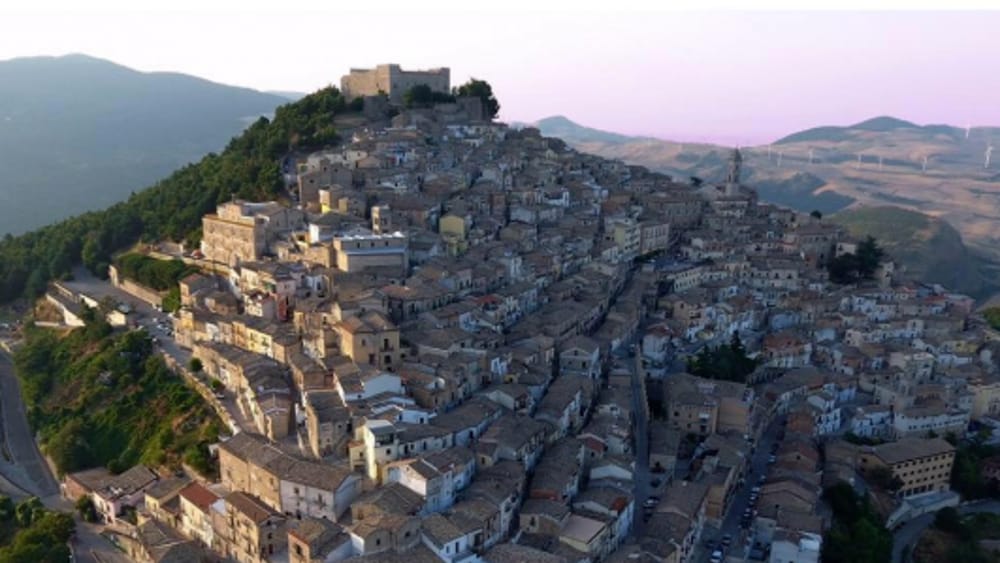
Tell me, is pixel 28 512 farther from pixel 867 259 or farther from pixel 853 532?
pixel 867 259

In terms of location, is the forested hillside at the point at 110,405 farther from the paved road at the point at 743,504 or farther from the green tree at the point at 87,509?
the paved road at the point at 743,504

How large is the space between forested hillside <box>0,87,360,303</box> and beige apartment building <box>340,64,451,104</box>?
20.3ft

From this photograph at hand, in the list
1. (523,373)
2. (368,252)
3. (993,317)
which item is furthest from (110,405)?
(993,317)

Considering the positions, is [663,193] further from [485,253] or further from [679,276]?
[485,253]

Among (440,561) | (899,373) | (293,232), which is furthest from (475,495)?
(899,373)

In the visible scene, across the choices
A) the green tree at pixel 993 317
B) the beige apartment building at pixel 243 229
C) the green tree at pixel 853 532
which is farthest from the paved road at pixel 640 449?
the green tree at pixel 993 317

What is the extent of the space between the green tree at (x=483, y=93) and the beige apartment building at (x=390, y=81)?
3.72 feet

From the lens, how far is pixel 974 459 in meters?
29.6

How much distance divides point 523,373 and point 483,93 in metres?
34.2

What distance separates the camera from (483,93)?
5594cm

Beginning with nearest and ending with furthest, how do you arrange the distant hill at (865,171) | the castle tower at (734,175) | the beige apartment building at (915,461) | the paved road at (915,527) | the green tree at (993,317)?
the paved road at (915,527)
the beige apartment building at (915,461)
the green tree at (993,317)
the castle tower at (734,175)
the distant hill at (865,171)

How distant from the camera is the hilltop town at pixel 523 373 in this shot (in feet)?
64.6

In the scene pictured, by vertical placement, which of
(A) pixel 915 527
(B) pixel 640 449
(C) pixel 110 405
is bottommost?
(A) pixel 915 527

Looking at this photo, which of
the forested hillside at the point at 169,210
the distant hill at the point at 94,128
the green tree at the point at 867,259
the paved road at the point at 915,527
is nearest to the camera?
the paved road at the point at 915,527
